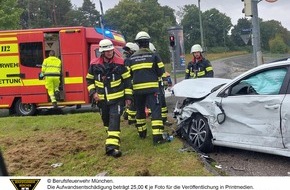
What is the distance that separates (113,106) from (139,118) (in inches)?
32.0

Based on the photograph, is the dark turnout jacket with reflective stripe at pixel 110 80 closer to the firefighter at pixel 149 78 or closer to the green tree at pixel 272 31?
the firefighter at pixel 149 78

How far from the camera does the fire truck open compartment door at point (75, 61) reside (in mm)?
11086

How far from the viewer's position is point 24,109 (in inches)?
460

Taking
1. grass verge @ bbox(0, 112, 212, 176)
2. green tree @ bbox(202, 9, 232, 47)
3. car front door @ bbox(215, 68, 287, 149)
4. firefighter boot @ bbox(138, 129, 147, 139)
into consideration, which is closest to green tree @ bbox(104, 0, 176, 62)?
green tree @ bbox(202, 9, 232, 47)

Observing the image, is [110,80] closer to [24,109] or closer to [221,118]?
[221,118]

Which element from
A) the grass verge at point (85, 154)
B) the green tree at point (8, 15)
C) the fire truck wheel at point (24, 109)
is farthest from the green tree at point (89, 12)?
the grass verge at point (85, 154)

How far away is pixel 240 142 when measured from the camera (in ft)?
17.7

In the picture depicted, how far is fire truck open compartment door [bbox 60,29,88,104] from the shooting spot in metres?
11.1

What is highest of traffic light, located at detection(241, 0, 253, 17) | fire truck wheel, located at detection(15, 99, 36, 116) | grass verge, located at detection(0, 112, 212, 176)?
traffic light, located at detection(241, 0, 253, 17)

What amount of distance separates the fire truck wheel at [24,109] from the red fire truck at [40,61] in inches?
5.1

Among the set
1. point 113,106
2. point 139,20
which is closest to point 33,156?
point 113,106

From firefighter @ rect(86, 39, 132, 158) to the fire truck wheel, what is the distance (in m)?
6.12

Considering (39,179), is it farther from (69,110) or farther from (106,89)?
(69,110)

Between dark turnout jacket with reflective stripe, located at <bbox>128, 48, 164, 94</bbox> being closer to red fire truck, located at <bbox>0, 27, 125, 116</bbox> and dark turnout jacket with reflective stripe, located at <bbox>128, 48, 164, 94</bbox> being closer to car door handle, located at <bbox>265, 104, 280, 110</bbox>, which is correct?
car door handle, located at <bbox>265, 104, 280, 110</bbox>
